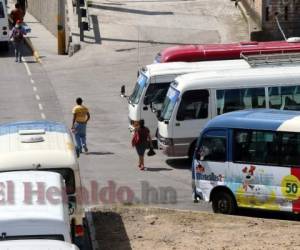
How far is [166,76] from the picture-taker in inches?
1077

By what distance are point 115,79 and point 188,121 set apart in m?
12.0

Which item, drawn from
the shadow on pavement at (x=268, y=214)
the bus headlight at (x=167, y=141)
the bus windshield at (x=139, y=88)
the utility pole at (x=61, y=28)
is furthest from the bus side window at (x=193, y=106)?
the utility pole at (x=61, y=28)

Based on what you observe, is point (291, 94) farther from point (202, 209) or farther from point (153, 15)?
point (153, 15)

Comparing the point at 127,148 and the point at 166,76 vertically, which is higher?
the point at 166,76

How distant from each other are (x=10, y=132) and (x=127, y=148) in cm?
924

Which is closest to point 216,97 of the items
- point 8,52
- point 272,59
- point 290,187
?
point 272,59

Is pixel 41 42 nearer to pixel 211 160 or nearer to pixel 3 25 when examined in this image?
pixel 3 25

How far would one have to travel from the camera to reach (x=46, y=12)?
50750 mm

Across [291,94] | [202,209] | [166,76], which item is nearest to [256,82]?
[291,94]

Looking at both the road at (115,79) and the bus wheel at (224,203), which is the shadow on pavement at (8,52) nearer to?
the road at (115,79)

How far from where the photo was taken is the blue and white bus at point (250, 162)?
20.1m

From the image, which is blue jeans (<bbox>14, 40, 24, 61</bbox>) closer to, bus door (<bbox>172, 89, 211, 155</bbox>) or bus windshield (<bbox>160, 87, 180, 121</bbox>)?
bus windshield (<bbox>160, 87, 180, 121</bbox>)

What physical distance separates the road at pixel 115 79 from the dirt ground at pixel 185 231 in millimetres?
2089

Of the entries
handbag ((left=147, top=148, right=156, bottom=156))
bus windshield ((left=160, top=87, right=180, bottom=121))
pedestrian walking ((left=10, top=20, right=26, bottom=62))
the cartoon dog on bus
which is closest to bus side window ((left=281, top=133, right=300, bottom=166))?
the cartoon dog on bus
